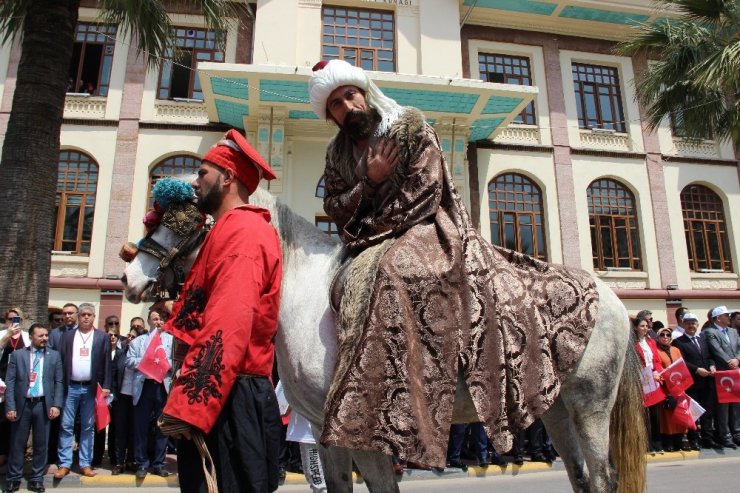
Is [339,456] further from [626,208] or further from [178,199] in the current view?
Answer: [626,208]

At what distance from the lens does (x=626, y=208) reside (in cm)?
Result: 1834

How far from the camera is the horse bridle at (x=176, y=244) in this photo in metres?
2.65

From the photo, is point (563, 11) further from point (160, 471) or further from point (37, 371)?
point (37, 371)

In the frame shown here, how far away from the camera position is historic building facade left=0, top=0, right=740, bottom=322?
49.6 feet

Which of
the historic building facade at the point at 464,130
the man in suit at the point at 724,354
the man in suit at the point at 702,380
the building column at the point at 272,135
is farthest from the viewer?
the historic building facade at the point at 464,130

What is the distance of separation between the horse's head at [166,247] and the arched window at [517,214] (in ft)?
49.1

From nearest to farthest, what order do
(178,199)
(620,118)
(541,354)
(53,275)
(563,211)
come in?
(178,199) < (541,354) < (53,275) < (563,211) < (620,118)

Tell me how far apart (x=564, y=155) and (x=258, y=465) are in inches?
697

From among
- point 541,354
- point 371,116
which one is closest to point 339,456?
point 541,354

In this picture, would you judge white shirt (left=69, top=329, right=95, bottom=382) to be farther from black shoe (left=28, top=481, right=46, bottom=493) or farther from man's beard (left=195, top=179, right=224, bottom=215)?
man's beard (left=195, top=179, right=224, bottom=215)

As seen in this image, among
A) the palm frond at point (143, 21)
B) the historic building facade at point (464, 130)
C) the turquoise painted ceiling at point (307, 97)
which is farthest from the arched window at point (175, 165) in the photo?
the palm frond at point (143, 21)

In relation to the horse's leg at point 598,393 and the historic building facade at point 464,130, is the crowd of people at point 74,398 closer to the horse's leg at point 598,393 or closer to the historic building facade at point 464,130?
the horse's leg at point 598,393

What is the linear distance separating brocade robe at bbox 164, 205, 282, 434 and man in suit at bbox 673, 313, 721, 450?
33.2ft

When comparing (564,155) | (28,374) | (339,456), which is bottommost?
→ (339,456)
